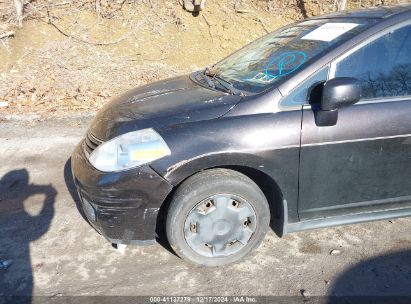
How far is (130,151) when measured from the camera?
2787 millimetres

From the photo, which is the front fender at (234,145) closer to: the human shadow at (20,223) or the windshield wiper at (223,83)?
the windshield wiper at (223,83)

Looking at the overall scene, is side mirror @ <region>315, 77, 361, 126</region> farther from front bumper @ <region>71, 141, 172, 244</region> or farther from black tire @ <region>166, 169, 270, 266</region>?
front bumper @ <region>71, 141, 172, 244</region>

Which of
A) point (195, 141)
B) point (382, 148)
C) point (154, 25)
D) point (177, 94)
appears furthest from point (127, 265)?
point (154, 25)

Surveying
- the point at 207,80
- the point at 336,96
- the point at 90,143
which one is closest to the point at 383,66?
the point at 336,96

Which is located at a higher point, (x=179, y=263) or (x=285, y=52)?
(x=285, y=52)

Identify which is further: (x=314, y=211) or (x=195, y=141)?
(x=314, y=211)

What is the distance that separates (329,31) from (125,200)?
6.57 feet

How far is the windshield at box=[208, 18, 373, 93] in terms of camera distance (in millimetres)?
2990

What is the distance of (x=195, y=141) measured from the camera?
9.05 feet

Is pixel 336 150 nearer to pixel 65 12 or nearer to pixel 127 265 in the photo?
pixel 127 265

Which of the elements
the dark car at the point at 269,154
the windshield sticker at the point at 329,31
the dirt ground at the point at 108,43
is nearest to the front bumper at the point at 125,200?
the dark car at the point at 269,154

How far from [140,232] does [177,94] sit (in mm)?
1172

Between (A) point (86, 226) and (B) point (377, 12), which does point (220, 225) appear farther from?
(B) point (377, 12)

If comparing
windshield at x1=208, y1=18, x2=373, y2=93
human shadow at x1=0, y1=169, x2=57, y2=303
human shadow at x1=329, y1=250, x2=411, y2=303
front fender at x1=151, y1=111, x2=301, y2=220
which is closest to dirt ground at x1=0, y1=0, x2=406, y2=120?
human shadow at x1=0, y1=169, x2=57, y2=303
